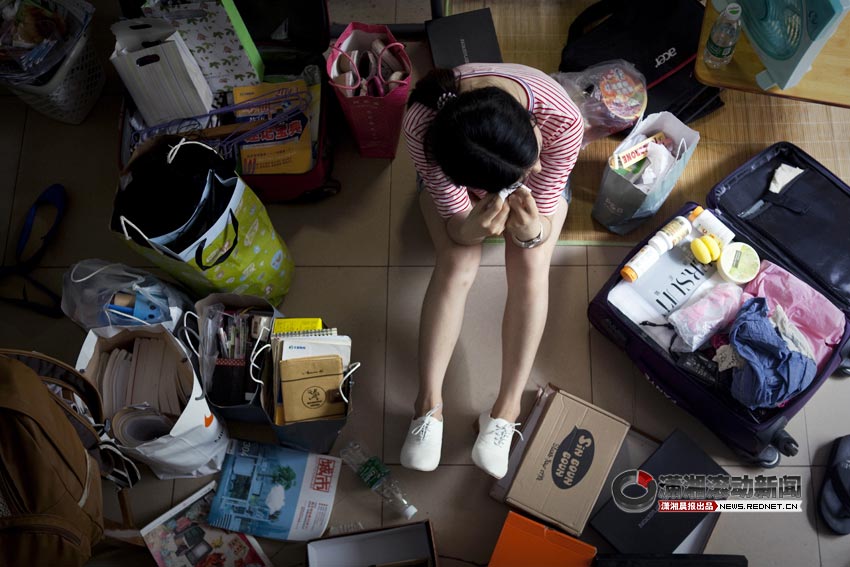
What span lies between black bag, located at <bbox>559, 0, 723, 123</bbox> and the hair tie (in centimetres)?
75

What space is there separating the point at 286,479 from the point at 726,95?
64.8 inches

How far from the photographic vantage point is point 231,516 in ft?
5.41

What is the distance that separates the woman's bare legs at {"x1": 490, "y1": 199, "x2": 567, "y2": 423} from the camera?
1.55 m

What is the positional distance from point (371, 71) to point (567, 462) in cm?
108

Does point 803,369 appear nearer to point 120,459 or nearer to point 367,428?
point 367,428

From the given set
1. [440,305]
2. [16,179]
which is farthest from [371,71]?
[16,179]

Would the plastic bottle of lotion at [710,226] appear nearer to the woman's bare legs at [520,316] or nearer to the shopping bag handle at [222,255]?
the woman's bare legs at [520,316]

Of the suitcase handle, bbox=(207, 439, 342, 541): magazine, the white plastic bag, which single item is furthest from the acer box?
the white plastic bag

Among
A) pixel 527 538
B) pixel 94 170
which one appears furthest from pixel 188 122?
pixel 527 538

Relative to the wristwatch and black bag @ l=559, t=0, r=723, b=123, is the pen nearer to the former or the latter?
the wristwatch

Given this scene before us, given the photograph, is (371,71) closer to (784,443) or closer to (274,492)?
(274,492)

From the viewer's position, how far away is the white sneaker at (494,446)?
1.54 m

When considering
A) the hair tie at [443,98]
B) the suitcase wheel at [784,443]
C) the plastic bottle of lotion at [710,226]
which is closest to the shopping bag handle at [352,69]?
the hair tie at [443,98]

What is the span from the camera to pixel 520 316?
5.17ft
